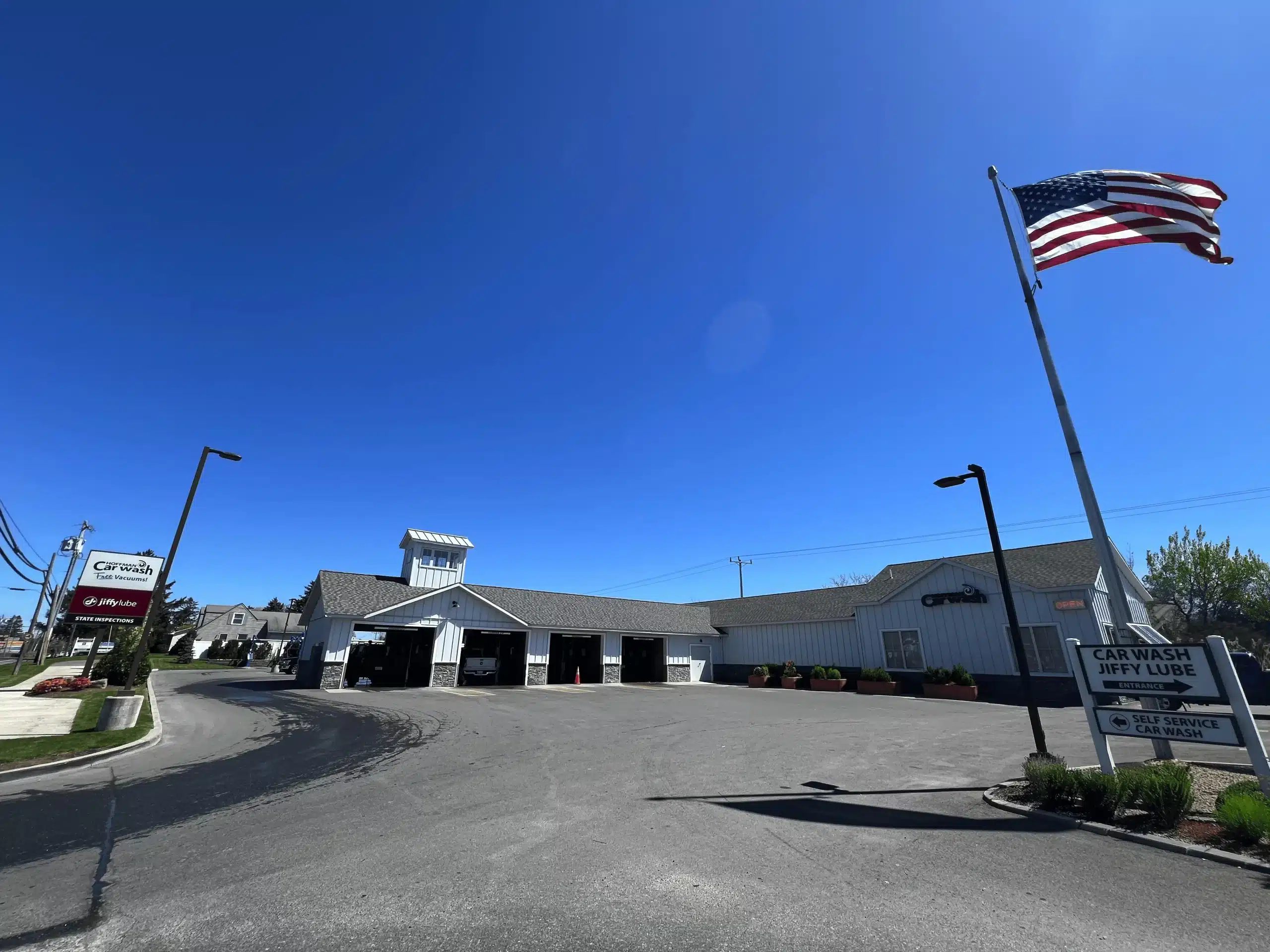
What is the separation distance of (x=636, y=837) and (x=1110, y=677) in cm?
751

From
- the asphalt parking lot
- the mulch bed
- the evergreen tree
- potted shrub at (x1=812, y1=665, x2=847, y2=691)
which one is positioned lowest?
the asphalt parking lot

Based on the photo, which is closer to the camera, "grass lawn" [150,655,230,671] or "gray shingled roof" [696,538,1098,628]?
"gray shingled roof" [696,538,1098,628]

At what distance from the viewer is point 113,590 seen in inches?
1123

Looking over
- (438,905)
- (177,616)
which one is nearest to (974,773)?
(438,905)

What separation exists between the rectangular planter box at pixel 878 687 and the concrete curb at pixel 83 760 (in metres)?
28.1

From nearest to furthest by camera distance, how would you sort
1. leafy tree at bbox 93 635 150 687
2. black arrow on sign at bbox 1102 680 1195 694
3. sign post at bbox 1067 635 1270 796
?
1. sign post at bbox 1067 635 1270 796
2. black arrow on sign at bbox 1102 680 1195 694
3. leafy tree at bbox 93 635 150 687

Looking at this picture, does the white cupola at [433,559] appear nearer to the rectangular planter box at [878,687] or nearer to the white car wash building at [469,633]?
the white car wash building at [469,633]

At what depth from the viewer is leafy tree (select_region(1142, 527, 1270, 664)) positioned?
44.6 metres

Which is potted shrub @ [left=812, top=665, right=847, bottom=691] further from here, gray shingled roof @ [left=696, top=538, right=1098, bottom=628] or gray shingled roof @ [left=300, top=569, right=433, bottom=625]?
gray shingled roof @ [left=300, top=569, right=433, bottom=625]

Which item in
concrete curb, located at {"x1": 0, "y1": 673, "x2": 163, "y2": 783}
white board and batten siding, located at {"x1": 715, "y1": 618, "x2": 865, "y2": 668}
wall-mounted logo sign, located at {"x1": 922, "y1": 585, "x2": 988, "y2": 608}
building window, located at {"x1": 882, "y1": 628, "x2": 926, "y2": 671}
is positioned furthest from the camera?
white board and batten siding, located at {"x1": 715, "y1": 618, "x2": 865, "y2": 668}

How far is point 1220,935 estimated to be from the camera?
4.07 meters

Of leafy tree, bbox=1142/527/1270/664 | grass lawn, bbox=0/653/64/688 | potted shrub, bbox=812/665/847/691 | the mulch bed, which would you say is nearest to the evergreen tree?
grass lawn, bbox=0/653/64/688

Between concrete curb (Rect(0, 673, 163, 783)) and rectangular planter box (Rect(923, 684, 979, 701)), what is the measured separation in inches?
1117

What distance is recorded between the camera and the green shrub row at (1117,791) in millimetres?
6371
